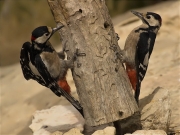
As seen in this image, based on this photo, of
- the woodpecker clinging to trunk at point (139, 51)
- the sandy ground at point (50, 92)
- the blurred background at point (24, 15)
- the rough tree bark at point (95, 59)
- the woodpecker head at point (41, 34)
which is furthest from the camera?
the blurred background at point (24, 15)

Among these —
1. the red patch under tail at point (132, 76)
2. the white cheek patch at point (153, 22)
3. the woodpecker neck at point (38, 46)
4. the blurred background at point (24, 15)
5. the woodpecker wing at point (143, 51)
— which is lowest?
the blurred background at point (24, 15)

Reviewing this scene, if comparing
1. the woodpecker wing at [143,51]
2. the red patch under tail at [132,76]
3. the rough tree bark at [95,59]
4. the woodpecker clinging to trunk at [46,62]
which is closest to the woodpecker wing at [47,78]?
the woodpecker clinging to trunk at [46,62]

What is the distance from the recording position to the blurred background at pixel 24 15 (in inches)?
436

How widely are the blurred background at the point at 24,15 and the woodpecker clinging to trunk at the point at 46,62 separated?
21.0 ft

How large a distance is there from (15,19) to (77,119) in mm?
6736

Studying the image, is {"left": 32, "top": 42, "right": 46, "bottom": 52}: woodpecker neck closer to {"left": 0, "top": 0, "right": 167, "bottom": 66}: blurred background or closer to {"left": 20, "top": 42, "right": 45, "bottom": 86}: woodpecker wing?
{"left": 20, "top": 42, "right": 45, "bottom": 86}: woodpecker wing

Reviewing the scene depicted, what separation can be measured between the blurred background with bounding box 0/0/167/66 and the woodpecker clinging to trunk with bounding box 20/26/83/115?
252 inches

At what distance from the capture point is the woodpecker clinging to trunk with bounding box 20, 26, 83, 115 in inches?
176

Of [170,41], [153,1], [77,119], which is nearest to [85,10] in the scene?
[77,119]

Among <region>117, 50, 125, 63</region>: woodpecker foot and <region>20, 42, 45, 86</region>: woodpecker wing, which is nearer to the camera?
<region>117, 50, 125, 63</region>: woodpecker foot

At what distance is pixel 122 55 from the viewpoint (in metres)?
4.52

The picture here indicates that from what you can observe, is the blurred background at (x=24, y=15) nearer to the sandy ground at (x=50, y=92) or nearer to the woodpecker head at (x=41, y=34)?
the sandy ground at (x=50, y=92)

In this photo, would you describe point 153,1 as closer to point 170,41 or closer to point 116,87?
point 170,41

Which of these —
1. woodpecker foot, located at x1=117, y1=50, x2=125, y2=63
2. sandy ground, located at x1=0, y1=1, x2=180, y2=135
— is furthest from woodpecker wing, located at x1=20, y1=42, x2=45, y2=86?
sandy ground, located at x1=0, y1=1, x2=180, y2=135
